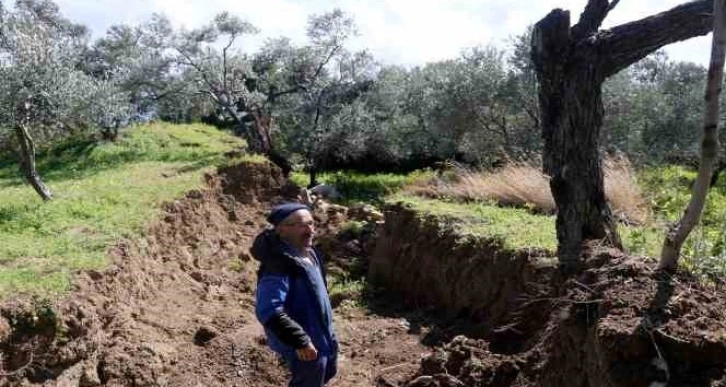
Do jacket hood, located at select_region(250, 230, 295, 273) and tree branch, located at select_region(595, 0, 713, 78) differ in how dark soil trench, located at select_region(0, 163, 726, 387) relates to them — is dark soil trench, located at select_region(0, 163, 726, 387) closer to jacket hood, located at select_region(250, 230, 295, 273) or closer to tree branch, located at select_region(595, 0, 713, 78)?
tree branch, located at select_region(595, 0, 713, 78)

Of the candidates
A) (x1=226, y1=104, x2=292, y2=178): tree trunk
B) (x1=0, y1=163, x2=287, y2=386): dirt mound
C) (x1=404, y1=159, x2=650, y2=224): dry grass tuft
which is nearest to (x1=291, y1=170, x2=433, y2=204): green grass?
(x1=226, y1=104, x2=292, y2=178): tree trunk

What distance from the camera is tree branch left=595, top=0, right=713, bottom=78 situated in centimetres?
521

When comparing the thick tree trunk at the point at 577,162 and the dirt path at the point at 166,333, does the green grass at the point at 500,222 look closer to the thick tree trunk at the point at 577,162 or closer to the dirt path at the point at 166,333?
the thick tree trunk at the point at 577,162

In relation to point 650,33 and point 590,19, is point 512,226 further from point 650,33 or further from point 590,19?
point 650,33

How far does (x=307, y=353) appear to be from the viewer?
4.16m

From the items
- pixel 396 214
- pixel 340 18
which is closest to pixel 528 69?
pixel 340 18

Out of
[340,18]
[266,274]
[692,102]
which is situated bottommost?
[266,274]

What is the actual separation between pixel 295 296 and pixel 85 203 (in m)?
6.93

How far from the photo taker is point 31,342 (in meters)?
5.88

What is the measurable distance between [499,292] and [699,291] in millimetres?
3413

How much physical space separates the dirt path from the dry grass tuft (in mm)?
3113

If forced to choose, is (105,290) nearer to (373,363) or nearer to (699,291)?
(373,363)

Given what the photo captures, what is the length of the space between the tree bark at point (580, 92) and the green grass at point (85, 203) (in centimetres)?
474

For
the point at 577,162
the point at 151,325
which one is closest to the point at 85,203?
the point at 151,325
